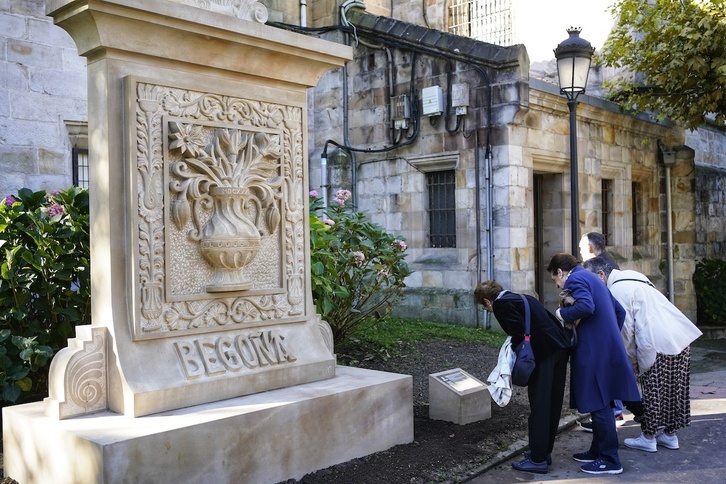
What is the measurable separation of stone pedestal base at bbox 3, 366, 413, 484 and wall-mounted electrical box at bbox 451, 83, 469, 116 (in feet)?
22.8

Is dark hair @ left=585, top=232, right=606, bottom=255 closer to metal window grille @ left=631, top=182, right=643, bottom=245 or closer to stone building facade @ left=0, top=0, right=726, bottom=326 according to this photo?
stone building facade @ left=0, top=0, right=726, bottom=326

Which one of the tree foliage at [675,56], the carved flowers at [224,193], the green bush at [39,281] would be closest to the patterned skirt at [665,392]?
the carved flowers at [224,193]

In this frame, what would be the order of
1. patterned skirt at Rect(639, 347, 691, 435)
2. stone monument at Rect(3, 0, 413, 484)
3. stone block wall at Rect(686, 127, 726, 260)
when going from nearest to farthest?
stone monument at Rect(3, 0, 413, 484) < patterned skirt at Rect(639, 347, 691, 435) < stone block wall at Rect(686, 127, 726, 260)

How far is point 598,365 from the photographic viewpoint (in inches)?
207

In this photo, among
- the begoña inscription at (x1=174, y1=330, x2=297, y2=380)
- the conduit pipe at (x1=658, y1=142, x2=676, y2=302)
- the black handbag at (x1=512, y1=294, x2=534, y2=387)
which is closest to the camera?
the begoña inscription at (x1=174, y1=330, x2=297, y2=380)

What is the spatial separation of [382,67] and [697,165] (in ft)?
26.9

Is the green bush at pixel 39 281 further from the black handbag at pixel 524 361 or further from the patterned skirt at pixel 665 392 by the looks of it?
the patterned skirt at pixel 665 392

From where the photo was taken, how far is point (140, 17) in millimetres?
4254

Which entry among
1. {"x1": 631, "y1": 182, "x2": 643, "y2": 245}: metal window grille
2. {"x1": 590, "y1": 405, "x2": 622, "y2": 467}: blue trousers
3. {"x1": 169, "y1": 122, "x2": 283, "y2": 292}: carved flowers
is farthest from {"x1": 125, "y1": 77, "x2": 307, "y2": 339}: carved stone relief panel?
{"x1": 631, "y1": 182, "x2": 643, "y2": 245}: metal window grille

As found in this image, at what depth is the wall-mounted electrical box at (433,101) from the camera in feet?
38.1

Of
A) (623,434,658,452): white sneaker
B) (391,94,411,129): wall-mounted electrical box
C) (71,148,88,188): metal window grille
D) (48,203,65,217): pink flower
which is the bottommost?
(623,434,658,452): white sneaker

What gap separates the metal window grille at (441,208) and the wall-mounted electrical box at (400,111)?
935 millimetres

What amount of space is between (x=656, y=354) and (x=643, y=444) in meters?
0.71

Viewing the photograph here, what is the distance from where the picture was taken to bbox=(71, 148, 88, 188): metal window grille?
974 cm
